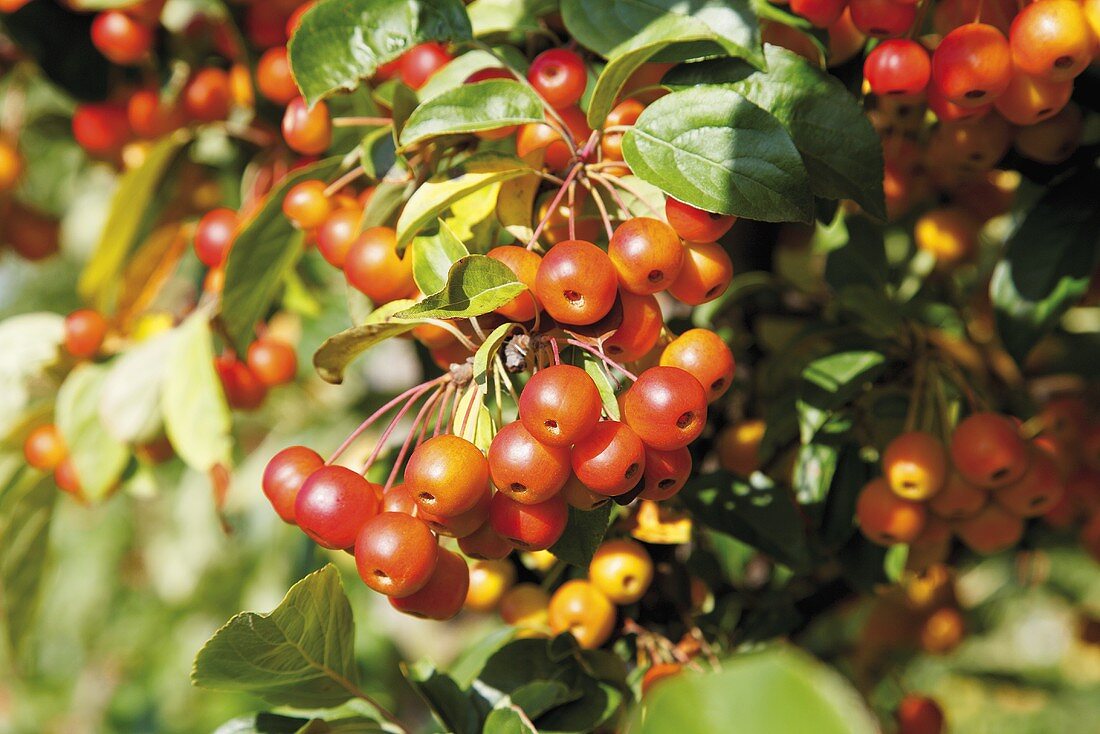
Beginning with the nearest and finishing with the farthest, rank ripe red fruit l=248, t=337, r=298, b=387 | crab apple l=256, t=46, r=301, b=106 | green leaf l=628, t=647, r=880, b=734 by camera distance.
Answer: green leaf l=628, t=647, r=880, b=734, crab apple l=256, t=46, r=301, b=106, ripe red fruit l=248, t=337, r=298, b=387

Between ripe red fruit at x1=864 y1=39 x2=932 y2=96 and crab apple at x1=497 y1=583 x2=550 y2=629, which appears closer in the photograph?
ripe red fruit at x1=864 y1=39 x2=932 y2=96

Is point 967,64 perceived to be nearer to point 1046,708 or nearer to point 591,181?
point 591,181

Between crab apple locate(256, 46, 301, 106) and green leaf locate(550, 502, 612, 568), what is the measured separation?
854 mm

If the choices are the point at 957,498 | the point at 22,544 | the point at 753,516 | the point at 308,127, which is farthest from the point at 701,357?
the point at 22,544

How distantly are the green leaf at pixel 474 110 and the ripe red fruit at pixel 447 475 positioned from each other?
11.9 inches

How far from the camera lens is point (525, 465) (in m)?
0.74

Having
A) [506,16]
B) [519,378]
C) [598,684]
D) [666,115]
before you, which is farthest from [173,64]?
[598,684]

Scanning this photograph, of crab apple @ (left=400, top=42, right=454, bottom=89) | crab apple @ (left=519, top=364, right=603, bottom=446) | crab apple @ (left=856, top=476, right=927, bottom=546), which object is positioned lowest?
crab apple @ (left=856, top=476, right=927, bottom=546)

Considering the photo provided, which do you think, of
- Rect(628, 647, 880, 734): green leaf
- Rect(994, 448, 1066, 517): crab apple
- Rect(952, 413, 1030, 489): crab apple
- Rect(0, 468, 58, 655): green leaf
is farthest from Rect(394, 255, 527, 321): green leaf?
Rect(0, 468, 58, 655): green leaf

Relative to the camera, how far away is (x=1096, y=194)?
120 centimetres

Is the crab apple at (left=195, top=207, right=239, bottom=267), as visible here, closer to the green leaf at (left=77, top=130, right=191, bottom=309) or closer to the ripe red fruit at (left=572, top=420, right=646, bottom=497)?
the green leaf at (left=77, top=130, right=191, bottom=309)

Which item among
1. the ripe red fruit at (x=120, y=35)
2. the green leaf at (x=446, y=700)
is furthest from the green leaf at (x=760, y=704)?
the ripe red fruit at (x=120, y=35)

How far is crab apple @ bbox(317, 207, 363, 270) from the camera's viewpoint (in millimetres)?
1084

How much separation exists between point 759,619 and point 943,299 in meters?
0.62
